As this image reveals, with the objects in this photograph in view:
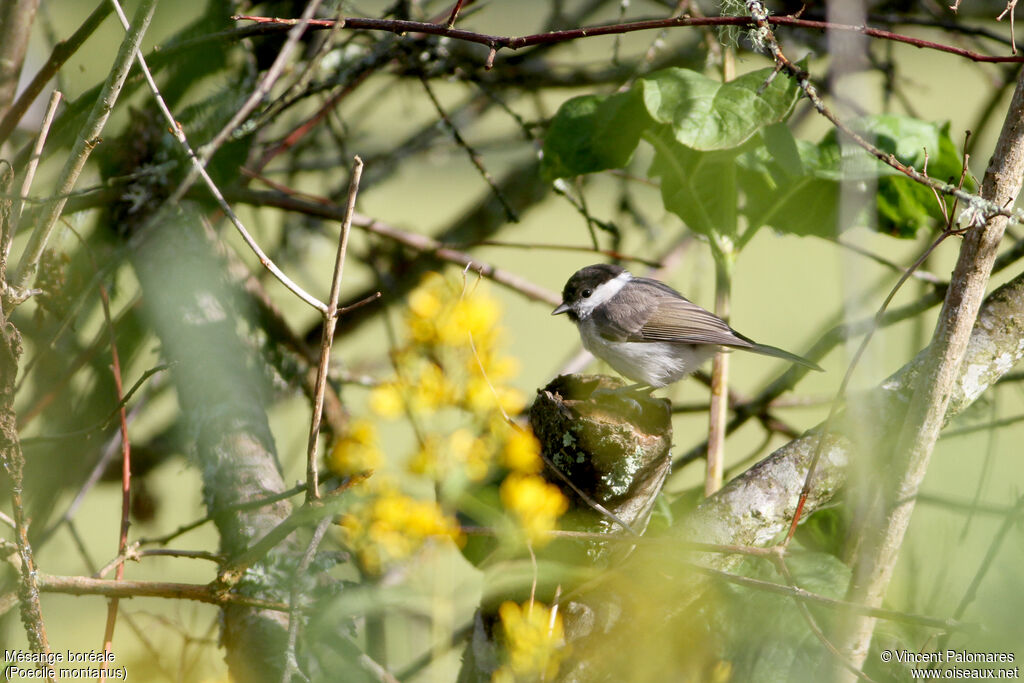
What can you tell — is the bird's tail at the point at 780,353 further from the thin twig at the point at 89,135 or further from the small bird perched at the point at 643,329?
the thin twig at the point at 89,135

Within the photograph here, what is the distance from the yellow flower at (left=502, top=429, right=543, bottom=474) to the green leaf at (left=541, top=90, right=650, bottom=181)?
100cm

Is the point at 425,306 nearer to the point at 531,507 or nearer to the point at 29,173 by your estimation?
the point at 531,507

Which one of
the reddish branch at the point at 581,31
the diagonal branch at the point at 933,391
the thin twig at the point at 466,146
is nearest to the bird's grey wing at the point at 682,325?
the thin twig at the point at 466,146

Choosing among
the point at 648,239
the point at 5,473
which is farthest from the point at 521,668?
the point at 648,239

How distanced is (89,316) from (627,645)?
189 cm

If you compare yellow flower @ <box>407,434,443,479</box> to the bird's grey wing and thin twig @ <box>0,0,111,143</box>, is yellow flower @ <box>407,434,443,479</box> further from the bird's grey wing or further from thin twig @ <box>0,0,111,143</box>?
the bird's grey wing

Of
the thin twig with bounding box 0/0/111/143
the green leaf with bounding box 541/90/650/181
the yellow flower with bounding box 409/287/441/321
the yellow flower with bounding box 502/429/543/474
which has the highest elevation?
the thin twig with bounding box 0/0/111/143

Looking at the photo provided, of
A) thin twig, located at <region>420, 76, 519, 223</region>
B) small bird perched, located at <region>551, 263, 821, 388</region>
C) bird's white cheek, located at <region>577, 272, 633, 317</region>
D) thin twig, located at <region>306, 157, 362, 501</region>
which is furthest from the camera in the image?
bird's white cheek, located at <region>577, 272, 633, 317</region>

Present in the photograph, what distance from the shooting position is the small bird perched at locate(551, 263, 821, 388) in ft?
8.67

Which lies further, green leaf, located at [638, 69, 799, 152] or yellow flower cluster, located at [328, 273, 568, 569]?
green leaf, located at [638, 69, 799, 152]

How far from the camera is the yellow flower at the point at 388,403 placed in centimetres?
131

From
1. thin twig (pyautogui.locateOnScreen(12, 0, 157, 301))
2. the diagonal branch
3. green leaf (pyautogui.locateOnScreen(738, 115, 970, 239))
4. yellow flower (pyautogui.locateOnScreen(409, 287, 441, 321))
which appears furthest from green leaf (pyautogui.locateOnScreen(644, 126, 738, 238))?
thin twig (pyautogui.locateOnScreen(12, 0, 157, 301))

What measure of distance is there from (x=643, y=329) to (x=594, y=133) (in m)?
0.76

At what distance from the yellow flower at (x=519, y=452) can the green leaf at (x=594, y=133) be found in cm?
100
